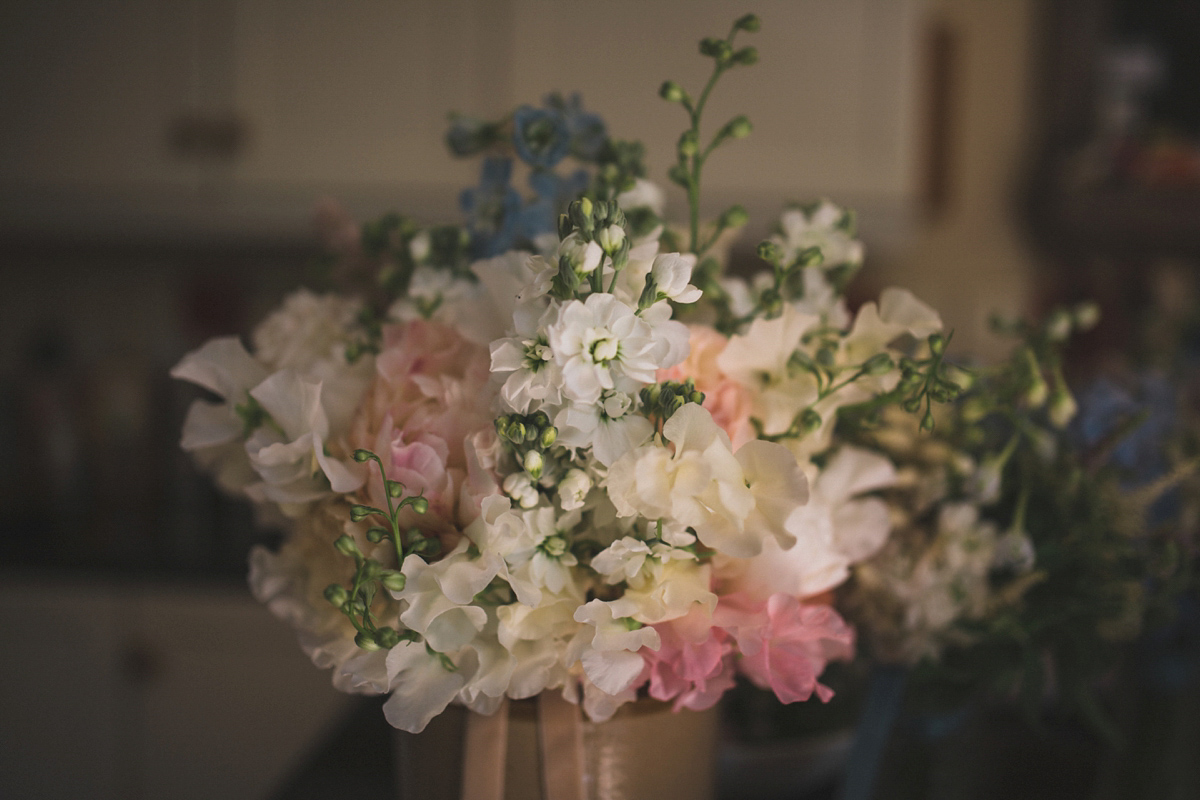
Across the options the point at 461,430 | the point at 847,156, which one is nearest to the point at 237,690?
the point at 461,430

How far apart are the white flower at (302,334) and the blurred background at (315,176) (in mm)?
1152

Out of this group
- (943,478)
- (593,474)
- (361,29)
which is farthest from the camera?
(361,29)

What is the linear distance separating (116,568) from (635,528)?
1.55 meters

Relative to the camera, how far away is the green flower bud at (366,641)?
39 centimetres

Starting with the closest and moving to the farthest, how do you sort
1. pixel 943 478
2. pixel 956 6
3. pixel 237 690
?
1. pixel 943 478
2. pixel 237 690
3. pixel 956 6

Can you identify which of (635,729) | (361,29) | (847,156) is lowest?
(635,729)

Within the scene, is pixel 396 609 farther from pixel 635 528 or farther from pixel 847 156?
pixel 847 156

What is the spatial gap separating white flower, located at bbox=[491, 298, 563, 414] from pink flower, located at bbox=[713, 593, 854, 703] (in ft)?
0.50

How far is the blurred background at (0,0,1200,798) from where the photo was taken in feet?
5.27

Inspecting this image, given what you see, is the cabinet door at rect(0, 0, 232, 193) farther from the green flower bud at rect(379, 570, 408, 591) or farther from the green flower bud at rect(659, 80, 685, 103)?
the green flower bud at rect(379, 570, 408, 591)

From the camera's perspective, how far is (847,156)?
65.9 inches

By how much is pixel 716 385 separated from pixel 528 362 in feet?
0.38

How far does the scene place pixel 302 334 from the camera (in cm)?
49

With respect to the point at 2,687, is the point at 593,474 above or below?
above
